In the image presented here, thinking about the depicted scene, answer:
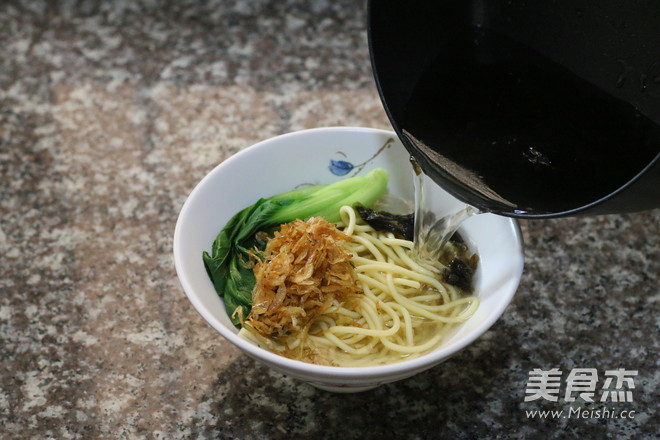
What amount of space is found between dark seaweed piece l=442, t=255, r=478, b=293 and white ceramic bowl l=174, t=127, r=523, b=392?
0.09 ft

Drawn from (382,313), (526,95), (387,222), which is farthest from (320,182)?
(526,95)

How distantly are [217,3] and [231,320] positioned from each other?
1.97m

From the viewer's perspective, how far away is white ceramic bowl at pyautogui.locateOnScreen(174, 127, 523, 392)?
149 cm

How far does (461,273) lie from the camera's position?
6.10 feet

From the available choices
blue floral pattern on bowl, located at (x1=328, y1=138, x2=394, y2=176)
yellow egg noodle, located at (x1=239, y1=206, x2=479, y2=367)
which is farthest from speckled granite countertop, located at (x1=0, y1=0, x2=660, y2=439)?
blue floral pattern on bowl, located at (x1=328, y1=138, x2=394, y2=176)

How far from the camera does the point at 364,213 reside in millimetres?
2002

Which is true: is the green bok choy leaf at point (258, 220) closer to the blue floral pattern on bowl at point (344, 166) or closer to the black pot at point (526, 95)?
the blue floral pattern on bowl at point (344, 166)

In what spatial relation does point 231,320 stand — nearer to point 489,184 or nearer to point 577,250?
point 489,184

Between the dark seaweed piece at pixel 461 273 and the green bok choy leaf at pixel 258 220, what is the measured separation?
31cm

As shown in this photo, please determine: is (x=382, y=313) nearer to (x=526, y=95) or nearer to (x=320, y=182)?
(x=320, y=182)

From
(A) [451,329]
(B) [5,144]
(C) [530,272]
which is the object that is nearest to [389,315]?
(A) [451,329]

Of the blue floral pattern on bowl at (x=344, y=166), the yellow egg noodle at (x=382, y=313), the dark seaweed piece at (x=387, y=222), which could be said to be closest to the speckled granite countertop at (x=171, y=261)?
the yellow egg noodle at (x=382, y=313)

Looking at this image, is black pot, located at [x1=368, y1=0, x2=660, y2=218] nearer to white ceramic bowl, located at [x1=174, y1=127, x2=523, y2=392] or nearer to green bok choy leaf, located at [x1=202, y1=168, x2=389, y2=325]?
white ceramic bowl, located at [x1=174, y1=127, x2=523, y2=392]

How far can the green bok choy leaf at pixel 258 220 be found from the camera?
5.75 feet
